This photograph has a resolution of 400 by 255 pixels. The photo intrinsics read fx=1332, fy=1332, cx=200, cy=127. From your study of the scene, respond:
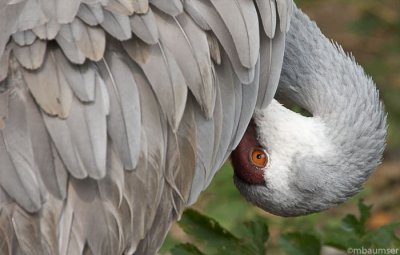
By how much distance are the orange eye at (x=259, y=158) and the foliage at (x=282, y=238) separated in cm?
26

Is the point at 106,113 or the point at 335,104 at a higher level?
the point at 335,104

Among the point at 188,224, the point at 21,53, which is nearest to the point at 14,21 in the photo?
the point at 21,53

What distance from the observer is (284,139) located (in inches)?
231

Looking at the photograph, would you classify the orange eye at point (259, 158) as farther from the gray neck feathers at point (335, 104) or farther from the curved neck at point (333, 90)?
the curved neck at point (333, 90)

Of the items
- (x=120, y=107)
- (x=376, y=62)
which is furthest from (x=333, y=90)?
(x=376, y=62)

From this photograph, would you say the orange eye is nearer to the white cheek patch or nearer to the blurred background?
the white cheek patch

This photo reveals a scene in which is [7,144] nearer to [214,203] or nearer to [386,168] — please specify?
[214,203]

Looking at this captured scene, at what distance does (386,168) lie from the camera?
30.4ft

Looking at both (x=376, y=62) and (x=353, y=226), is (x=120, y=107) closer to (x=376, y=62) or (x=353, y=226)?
(x=353, y=226)

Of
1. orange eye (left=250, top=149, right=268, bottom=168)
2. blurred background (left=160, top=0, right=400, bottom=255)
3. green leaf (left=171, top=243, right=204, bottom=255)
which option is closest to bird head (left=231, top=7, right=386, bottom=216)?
orange eye (left=250, top=149, right=268, bottom=168)

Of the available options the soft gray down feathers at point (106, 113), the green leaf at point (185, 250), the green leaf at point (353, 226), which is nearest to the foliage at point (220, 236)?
the green leaf at point (185, 250)

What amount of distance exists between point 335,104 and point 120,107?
4.12 ft

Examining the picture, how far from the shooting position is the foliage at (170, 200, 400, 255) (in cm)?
562

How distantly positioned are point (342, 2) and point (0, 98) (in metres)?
5.09
